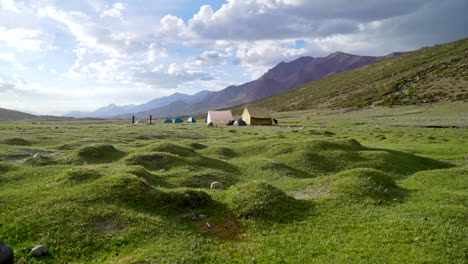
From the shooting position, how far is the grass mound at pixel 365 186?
599 inches

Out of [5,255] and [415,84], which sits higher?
[415,84]

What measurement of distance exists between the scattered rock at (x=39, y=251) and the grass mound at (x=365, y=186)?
13.6 m

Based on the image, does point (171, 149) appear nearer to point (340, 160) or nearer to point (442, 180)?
point (340, 160)

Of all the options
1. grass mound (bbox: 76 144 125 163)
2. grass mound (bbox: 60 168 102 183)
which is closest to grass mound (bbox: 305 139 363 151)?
grass mound (bbox: 76 144 125 163)

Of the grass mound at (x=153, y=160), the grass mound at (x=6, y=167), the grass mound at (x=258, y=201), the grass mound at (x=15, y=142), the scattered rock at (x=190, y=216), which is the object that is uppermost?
the grass mound at (x=15, y=142)

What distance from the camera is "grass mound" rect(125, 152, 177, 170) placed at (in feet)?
77.3

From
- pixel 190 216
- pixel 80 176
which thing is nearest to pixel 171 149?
pixel 80 176

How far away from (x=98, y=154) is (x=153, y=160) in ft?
22.1

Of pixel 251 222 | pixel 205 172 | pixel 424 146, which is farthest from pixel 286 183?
pixel 424 146

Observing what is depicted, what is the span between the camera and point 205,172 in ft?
71.7

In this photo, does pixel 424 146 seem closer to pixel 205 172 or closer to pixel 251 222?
pixel 205 172

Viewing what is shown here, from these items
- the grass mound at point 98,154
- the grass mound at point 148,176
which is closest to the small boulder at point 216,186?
the grass mound at point 148,176

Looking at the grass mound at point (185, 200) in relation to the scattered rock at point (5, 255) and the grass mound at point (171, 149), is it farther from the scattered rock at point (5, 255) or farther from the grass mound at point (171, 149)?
the grass mound at point (171, 149)

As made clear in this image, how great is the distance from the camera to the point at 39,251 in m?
9.72
